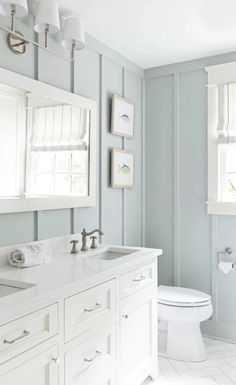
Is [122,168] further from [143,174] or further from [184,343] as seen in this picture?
[184,343]

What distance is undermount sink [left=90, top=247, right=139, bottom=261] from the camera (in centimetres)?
240

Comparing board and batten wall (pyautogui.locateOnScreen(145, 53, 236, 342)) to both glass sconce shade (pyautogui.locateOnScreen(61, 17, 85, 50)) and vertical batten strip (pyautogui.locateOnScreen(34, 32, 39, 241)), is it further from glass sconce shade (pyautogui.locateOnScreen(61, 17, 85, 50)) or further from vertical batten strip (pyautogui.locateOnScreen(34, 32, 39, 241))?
vertical batten strip (pyautogui.locateOnScreen(34, 32, 39, 241))

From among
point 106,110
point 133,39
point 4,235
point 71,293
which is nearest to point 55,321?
point 71,293

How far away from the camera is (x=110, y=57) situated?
2.82 meters

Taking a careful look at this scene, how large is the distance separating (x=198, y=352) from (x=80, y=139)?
71.0 inches

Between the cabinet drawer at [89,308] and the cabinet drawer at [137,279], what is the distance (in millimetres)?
115

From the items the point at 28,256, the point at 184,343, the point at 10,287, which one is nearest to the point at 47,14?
the point at 28,256

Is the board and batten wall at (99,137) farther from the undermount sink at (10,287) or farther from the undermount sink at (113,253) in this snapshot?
the undermount sink at (10,287)

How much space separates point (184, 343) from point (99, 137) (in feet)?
5.55

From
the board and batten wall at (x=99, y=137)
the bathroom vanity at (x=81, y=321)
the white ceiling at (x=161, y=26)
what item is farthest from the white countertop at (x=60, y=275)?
the white ceiling at (x=161, y=26)

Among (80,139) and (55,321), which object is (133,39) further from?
(55,321)

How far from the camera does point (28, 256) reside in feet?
6.17

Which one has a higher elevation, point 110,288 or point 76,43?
point 76,43

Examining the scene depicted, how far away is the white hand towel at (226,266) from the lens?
2861mm
